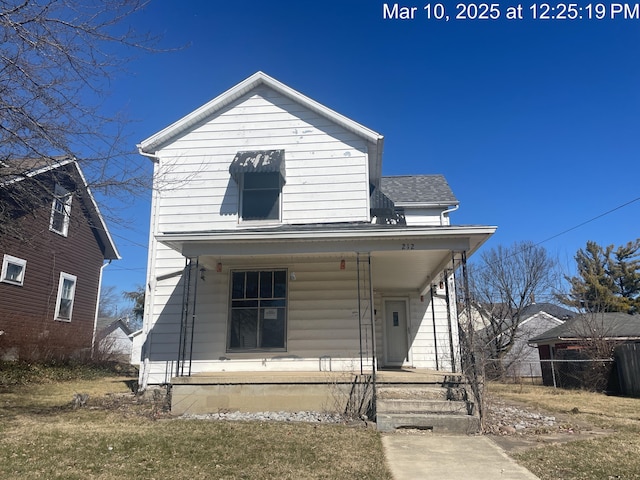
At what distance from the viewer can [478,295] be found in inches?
1074

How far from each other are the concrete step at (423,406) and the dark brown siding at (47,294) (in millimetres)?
9464

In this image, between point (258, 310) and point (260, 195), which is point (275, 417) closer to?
point (258, 310)

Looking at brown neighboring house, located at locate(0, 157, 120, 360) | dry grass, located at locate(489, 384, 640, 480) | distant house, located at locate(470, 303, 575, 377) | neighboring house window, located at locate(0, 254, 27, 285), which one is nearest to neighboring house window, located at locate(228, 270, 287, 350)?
brown neighboring house, located at locate(0, 157, 120, 360)

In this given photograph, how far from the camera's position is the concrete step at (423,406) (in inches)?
278

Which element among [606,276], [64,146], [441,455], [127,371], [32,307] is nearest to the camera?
[441,455]

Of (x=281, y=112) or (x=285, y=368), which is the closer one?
(x=285, y=368)

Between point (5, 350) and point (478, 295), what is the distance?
23.9 metres

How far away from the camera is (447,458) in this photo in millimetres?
5242

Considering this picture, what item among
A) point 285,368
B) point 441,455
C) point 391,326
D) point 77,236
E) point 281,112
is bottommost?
point 441,455

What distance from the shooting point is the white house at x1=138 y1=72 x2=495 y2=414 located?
Result: 8641 mm

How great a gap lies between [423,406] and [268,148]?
279 inches

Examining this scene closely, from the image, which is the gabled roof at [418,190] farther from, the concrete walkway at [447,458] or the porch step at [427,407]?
the concrete walkway at [447,458]

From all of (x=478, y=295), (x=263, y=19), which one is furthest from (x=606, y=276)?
(x=263, y=19)

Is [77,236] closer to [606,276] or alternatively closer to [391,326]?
[391,326]
